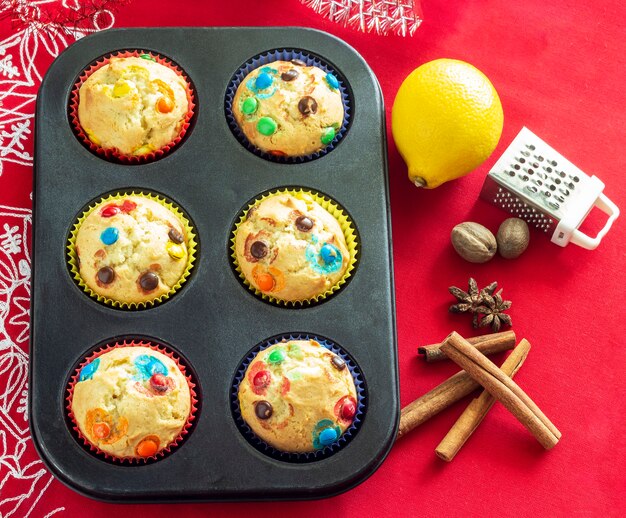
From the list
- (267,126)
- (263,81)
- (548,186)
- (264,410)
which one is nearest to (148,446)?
(264,410)

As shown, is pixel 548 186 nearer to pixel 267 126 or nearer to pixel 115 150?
pixel 267 126

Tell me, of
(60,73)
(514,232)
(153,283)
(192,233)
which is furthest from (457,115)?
(60,73)

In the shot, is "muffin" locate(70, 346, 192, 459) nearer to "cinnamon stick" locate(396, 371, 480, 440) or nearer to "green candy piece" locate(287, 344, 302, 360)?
"green candy piece" locate(287, 344, 302, 360)

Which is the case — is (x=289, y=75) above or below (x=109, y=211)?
above

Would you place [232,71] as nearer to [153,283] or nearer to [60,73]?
[60,73]

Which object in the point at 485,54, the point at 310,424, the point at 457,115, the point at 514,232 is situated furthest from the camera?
the point at 485,54

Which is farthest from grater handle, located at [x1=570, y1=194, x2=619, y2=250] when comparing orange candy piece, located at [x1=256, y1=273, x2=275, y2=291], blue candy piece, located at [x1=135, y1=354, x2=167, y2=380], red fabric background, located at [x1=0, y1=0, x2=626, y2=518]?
blue candy piece, located at [x1=135, y1=354, x2=167, y2=380]
